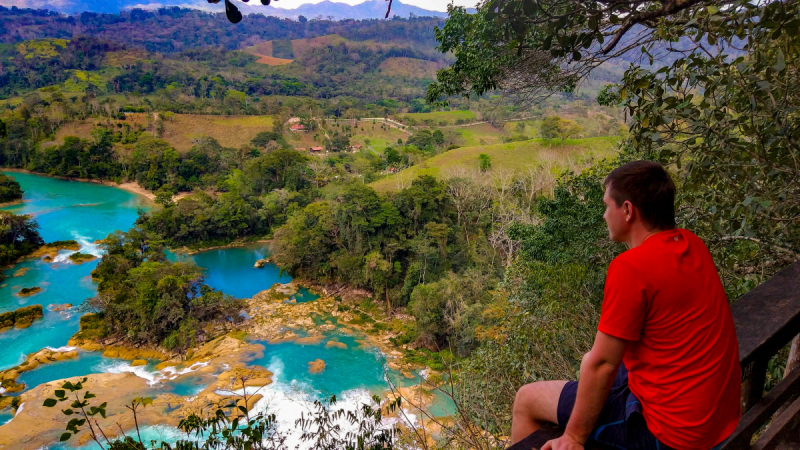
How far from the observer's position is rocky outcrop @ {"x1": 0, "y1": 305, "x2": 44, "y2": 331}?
45.3 ft

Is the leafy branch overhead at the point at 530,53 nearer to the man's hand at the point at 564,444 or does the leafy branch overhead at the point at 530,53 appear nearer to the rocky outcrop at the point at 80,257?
the man's hand at the point at 564,444

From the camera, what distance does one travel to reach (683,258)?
0.94 metres

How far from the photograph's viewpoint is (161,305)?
1304cm

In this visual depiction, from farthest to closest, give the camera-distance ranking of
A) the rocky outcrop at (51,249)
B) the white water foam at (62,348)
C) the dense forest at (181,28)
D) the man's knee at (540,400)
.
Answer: the dense forest at (181,28) < the rocky outcrop at (51,249) < the white water foam at (62,348) < the man's knee at (540,400)

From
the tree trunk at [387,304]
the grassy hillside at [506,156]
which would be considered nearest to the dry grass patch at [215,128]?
the grassy hillside at [506,156]

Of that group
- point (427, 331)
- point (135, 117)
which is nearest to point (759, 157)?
point (427, 331)

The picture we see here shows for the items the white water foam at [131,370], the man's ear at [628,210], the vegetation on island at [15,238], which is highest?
the man's ear at [628,210]

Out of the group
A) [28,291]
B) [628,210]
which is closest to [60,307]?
[28,291]

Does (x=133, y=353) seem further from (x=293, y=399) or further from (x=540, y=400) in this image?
(x=540, y=400)

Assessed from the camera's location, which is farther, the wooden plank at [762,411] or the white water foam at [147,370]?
the white water foam at [147,370]

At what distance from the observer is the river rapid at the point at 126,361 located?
36.3 feet

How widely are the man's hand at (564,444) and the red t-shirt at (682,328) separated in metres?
0.21

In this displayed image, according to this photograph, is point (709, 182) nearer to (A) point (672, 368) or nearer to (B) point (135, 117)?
(A) point (672, 368)

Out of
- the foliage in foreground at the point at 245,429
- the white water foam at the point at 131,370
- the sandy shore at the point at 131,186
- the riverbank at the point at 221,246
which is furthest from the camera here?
the sandy shore at the point at 131,186
